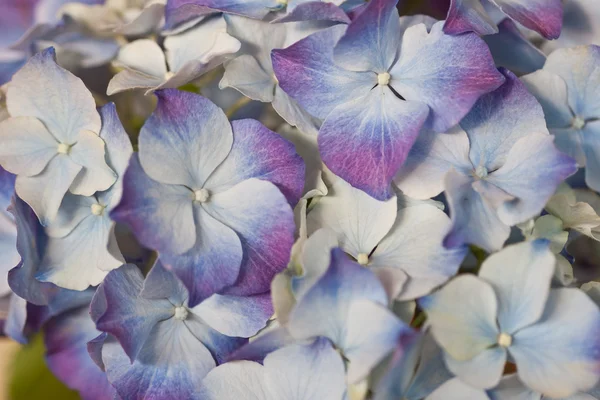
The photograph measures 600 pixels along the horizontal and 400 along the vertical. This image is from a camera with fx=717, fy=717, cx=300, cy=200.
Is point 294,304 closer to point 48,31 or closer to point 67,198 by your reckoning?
point 67,198

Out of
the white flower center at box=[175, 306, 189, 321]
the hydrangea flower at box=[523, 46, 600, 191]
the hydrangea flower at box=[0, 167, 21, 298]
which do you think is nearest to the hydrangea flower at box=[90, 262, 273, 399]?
the white flower center at box=[175, 306, 189, 321]

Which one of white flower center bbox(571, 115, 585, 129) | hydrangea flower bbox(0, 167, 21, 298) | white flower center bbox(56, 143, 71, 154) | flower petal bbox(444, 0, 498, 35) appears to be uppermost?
flower petal bbox(444, 0, 498, 35)

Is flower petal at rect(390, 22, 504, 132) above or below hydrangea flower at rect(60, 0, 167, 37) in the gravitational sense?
above

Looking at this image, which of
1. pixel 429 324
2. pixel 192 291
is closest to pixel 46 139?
pixel 192 291

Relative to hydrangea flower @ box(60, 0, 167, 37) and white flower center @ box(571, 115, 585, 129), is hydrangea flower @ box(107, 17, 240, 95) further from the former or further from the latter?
white flower center @ box(571, 115, 585, 129)

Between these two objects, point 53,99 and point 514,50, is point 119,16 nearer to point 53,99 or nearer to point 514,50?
point 53,99

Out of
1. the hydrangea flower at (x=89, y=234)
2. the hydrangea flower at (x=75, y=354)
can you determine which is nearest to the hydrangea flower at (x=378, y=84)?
the hydrangea flower at (x=89, y=234)
